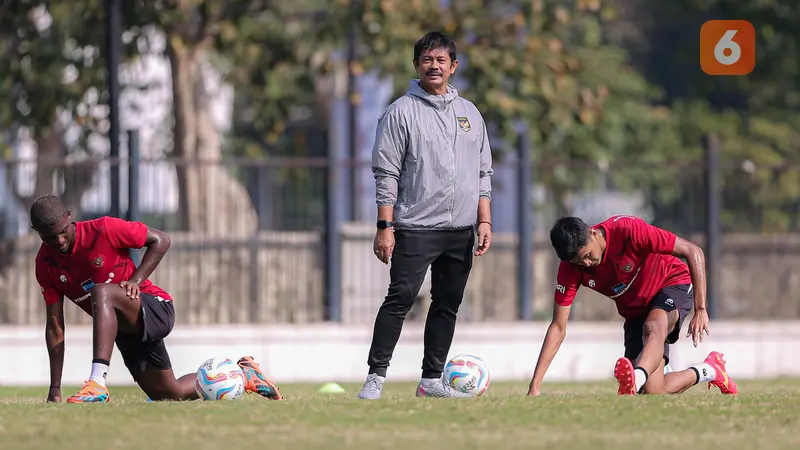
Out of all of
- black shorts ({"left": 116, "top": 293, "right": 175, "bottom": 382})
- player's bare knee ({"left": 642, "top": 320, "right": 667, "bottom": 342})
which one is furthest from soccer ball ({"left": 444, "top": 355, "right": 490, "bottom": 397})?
black shorts ({"left": 116, "top": 293, "right": 175, "bottom": 382})

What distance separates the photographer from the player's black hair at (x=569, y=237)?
9.18 metres

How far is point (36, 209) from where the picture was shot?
30.3 feet

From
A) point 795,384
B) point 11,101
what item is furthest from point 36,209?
point 11,101

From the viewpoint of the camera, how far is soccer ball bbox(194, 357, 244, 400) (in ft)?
32.1

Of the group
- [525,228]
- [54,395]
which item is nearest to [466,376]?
[54,395]

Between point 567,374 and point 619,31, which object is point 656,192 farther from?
point 619,31

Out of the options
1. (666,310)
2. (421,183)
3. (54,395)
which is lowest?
(54,395)

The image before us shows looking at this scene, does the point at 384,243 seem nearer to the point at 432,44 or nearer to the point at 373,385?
the point at 373,385

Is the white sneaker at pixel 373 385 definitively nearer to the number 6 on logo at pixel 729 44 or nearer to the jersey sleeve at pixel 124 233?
the jersey sleeve at pixel 124 233

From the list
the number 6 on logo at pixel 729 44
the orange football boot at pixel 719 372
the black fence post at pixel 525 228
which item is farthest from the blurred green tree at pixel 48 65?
the orange football boot at pixel 719 372

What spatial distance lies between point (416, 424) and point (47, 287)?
3.00 m

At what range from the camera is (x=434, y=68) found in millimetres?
9281

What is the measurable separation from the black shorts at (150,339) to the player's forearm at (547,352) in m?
2.33

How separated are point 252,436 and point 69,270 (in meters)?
2.67
